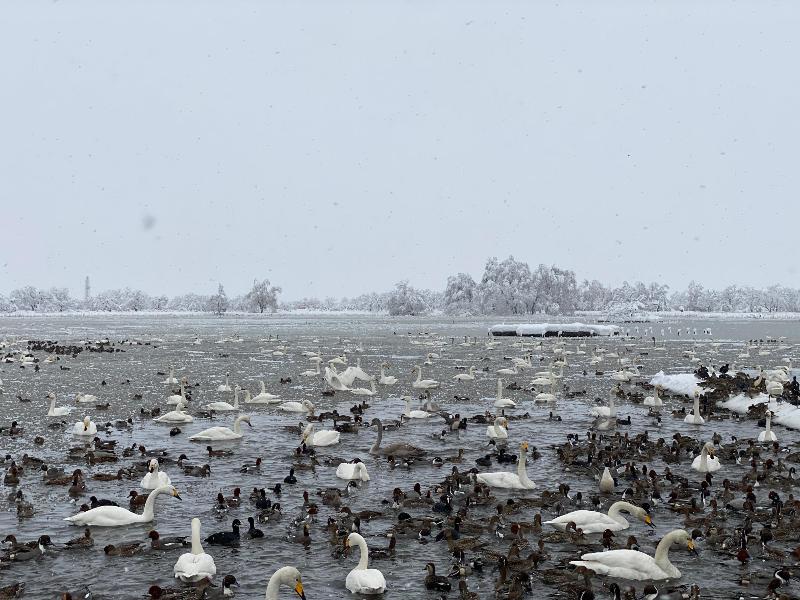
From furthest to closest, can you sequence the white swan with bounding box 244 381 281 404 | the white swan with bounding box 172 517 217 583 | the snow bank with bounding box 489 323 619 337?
1. the snow bank with bounding box 489 323 619 337
2. the white swan with bounding box 244 381 281 404
3. the white swan with bounding box 172 517 217 583

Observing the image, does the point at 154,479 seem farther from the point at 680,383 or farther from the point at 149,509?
the point at 680,383

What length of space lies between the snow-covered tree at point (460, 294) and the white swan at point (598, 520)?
135 metres

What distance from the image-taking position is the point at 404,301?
154875 mm

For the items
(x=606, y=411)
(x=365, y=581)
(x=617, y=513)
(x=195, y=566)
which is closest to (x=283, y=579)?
(x=365, y=581)

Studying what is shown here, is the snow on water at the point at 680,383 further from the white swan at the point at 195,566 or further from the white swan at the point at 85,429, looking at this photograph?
the white swan at the point at 195,566

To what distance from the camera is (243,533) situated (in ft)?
41.0

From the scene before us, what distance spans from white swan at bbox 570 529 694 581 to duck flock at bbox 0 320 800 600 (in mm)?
25

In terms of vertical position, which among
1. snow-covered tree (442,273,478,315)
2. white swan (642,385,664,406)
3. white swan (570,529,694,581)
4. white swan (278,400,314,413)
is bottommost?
white swan (570,529,694,581)

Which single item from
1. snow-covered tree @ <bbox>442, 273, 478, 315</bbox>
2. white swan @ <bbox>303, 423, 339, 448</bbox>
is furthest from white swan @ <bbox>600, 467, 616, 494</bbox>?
snow-covered tree @ <bbox>442, 273, 478, 315</bbox>

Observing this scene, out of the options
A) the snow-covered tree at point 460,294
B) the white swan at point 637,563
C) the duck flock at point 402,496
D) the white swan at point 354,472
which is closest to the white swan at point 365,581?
the duck flock at point 402,496

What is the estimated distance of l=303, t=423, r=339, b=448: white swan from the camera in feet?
61.8

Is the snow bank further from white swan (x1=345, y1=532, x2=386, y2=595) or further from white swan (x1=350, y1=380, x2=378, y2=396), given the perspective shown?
white swan (x1=345, y1=532, x2=386, y2=595)

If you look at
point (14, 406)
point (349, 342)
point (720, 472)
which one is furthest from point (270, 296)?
point (720, 472)

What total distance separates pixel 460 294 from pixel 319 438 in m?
132
